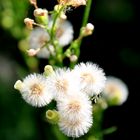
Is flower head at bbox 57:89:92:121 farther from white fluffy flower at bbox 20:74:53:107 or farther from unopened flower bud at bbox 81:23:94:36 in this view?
unopened flower bud at bbox 81:23:94:36

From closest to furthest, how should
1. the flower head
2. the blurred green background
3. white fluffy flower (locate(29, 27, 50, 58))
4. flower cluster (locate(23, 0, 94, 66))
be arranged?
the flower head < flower cluster (locate(23, 0, 94, 66)) < white fluffy flower (locate(29, 27, 50, 58)) < the blurred green background

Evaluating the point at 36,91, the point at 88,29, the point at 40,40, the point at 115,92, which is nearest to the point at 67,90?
the point at 36,91

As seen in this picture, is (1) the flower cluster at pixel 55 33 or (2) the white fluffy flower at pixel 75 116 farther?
(1) the flower cluster at pixel 55 33

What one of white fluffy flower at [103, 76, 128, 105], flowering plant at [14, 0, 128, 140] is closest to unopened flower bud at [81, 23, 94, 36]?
flowering plant at [14, 0, 128, 140]

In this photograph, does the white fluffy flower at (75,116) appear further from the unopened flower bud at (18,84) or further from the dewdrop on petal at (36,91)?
the unopened flower bud at (18,84)

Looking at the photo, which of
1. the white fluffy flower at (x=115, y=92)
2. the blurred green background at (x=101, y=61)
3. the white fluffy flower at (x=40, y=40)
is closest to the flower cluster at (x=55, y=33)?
the white fluffy flower at (x=40, y=40)

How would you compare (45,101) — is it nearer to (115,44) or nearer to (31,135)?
(31,135)

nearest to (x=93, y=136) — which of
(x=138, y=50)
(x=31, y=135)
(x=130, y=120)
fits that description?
(x=31, y=135)
